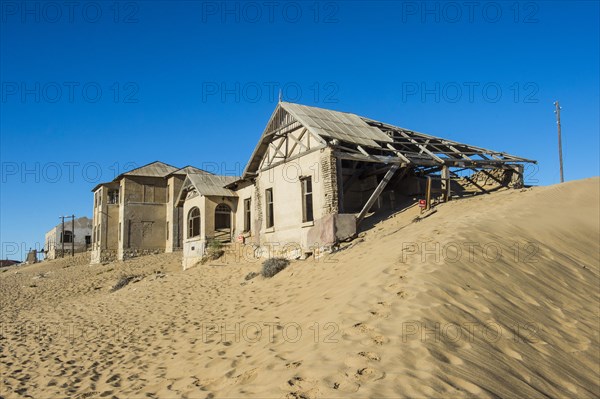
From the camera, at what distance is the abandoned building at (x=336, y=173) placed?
49.8ft

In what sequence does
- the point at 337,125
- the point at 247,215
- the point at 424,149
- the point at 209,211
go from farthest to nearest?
the point at 209,211 → the point at 247,215 → the point at 424,149 → the point at 337,125

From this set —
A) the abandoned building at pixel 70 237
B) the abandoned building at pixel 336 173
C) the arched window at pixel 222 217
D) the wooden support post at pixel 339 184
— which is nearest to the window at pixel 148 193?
the arched window at pixel 222 217

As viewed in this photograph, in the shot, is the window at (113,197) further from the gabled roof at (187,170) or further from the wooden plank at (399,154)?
the wooden plank at (399,154)

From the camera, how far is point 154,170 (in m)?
36.1

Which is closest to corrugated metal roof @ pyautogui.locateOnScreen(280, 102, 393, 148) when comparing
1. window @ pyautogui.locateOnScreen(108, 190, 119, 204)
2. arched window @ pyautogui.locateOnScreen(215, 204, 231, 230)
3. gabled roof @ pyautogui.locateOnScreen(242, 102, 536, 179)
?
gabled roof @ pyautogui.locateOnScreen(242, 102, 536, 179)

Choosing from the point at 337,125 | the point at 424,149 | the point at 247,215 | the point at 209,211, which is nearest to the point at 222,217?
the point at 209,211

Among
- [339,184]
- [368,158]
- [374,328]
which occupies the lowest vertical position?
[374,328]

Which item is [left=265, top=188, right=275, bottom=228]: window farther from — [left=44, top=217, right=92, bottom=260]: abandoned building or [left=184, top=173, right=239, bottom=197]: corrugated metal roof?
[left=44, top=217, right=92, bottom=260]: abandoned building

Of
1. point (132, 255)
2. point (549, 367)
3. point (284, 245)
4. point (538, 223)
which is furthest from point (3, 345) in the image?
point (132, 255)

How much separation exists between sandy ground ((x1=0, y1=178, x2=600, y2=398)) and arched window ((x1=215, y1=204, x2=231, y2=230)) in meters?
11.3

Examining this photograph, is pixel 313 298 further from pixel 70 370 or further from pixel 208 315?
pixel 70 370

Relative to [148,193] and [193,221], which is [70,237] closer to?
[148,193]

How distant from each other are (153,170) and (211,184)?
40.6ft

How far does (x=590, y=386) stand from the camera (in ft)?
16.8
